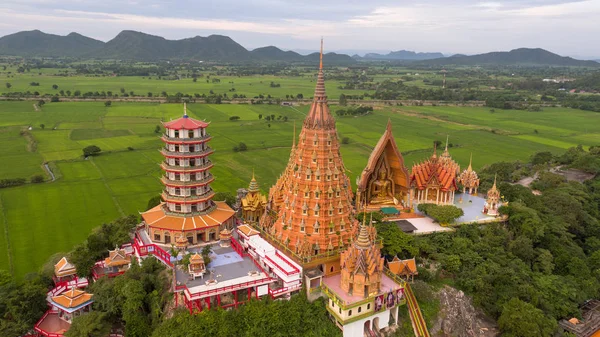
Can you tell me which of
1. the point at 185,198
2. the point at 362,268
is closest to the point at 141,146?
the point at 185,198

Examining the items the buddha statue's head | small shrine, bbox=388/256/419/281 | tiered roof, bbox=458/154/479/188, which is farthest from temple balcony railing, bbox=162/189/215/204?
tiered roof, bbox=458/154/479/188

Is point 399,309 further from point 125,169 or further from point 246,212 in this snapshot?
point 125,169

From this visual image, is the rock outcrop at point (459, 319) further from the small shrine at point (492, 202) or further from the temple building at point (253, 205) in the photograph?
the temple building at point (253, 205)

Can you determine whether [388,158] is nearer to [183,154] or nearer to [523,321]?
[523,321]

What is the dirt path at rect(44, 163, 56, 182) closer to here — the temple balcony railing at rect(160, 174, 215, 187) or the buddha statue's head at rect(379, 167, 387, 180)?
the temple balcony railing at rect(160, 174, 215, 187)

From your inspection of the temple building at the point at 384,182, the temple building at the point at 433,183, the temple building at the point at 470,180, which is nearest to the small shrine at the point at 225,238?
the temple building at the point at 384,182

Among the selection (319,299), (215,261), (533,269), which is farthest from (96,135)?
(533,269)
